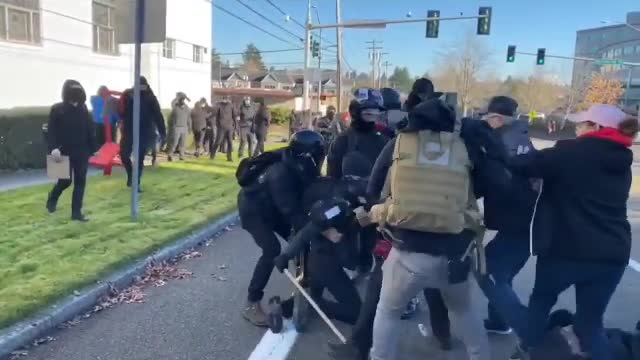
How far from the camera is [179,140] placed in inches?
563

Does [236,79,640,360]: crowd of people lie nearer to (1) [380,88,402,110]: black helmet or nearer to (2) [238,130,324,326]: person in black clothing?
(2) [238,130,324,326]: person in black clothing

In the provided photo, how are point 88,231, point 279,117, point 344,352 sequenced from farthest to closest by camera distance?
1. point 279,117
2. point 88,231
3. point 344,352

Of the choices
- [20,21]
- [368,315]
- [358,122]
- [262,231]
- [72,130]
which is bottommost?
[368,315]

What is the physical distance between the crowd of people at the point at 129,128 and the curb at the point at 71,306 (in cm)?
181

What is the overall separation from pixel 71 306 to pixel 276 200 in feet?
6.40

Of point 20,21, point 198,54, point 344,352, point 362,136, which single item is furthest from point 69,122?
point 198,54

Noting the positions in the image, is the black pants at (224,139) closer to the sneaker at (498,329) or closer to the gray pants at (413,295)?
the sneaker at (498,329)

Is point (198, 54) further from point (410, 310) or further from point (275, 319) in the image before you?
point (275, 319)

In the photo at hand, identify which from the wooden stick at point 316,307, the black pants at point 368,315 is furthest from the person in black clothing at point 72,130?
the black pants at point 368,315

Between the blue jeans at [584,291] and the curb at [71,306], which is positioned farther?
the curb at [71,306]

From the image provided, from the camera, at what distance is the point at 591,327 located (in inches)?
133

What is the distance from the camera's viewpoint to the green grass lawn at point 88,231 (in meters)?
4.71

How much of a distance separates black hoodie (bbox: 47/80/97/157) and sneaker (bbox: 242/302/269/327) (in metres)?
3.65

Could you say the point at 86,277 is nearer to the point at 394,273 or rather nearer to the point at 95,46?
the point at 394,273
